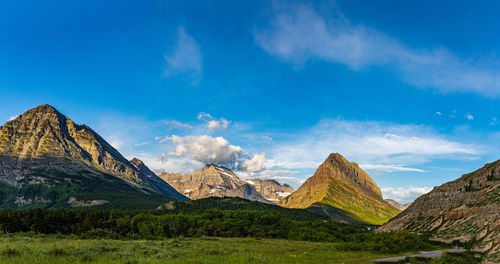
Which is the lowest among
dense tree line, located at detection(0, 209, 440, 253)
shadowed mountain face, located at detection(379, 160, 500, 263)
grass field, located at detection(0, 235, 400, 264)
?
dense tree line, located at detection(0, 209, 440, 253)

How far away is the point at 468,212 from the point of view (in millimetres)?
136000

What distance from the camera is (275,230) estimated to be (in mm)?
185625

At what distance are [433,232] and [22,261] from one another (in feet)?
581

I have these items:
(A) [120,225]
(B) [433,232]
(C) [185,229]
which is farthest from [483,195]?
(A) [120,225]

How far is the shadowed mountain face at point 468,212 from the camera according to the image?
324 ft

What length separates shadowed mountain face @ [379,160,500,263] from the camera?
9872cm

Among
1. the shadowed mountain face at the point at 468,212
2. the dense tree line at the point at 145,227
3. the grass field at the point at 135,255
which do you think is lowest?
the dense tree line at the point at 145,227

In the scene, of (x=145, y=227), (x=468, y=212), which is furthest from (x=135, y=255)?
(x=468, y=212)

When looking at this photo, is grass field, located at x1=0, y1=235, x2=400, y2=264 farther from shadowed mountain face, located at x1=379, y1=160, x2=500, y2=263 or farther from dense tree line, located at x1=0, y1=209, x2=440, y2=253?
dense tree line, located at x1=0, y1=209, x2=440, y2=253

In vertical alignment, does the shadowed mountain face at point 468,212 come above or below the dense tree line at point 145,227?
above

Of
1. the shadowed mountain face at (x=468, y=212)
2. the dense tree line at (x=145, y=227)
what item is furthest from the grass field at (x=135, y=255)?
the dense tree line at (x=145, y=227)

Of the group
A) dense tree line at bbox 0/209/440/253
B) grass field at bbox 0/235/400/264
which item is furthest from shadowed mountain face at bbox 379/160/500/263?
grass field at bbox 0/235/400/264

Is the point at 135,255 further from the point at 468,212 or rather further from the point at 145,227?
the point at 468,212

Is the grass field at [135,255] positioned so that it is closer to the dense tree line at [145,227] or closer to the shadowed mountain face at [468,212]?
the shadowed mountain face at [468,212]
